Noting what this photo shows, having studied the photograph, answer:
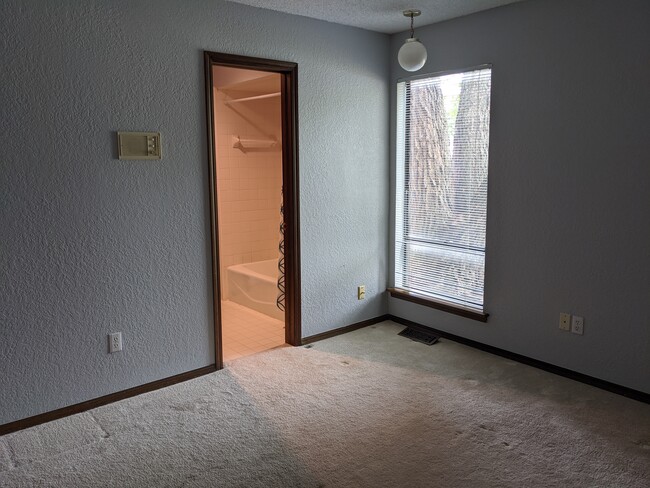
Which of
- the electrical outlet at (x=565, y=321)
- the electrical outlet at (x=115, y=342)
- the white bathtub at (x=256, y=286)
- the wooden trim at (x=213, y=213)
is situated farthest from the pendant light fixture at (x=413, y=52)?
the electrical outlet at (x=115, y=342)

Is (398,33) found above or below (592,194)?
above

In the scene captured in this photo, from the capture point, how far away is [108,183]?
116 inches

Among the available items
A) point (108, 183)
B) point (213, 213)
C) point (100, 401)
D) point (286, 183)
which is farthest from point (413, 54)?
point (100, 401)

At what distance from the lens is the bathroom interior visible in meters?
4.86

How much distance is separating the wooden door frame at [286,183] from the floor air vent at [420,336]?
2.79 feet

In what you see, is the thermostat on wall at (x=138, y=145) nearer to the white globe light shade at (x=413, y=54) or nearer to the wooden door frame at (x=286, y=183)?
the wooden door frame at (x=286, y=183)

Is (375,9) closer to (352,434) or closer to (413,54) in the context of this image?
(413,54)

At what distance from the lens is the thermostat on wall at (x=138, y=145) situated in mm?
2969

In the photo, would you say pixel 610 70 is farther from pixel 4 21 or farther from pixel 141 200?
pixel 4 21

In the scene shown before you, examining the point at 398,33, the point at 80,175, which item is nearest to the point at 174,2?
the point at 80,175

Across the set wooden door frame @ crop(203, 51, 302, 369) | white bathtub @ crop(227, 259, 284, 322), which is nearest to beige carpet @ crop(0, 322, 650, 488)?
wooden door frame @ crop(203, 51, 302, 369)

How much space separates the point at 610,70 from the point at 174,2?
8.15ft

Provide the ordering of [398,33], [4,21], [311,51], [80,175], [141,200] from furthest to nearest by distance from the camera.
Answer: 1. [398,33]
2. [311,51]
3. [141,200]
4. [80,175]
5. [4,21]

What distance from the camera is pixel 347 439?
2684 mm
